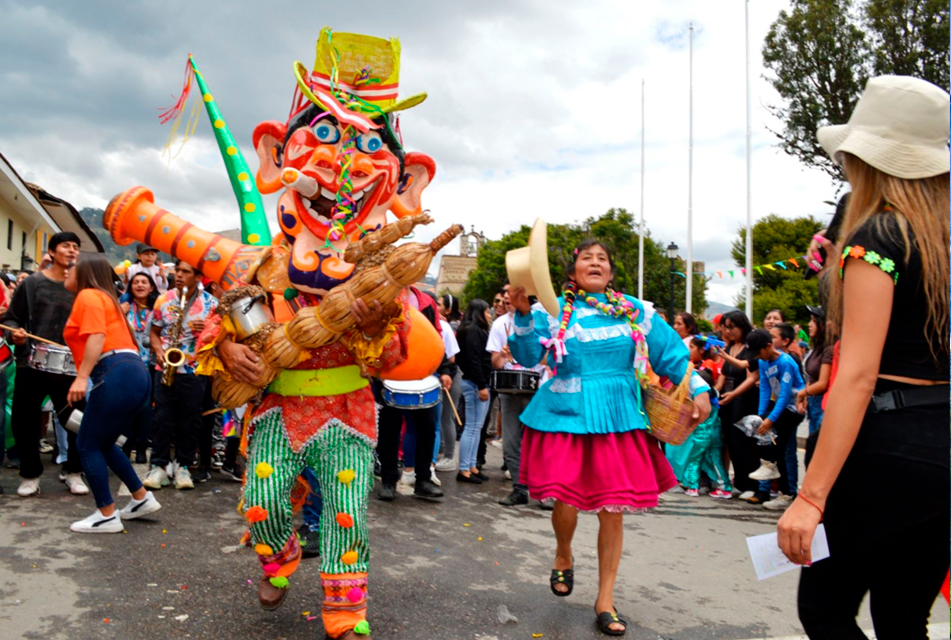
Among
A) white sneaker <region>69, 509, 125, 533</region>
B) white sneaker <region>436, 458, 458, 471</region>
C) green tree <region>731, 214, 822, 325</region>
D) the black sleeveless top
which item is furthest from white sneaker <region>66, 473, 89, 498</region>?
green tree <region>731, 214, 822, 325</region>

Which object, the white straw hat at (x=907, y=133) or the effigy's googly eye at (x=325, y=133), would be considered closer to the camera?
the white straw hat at (x=907, y=133)

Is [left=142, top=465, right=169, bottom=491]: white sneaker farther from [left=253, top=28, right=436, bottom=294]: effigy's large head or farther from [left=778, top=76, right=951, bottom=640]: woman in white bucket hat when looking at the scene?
[left=778, top=76, right=951, bottom=640]: woman in white bucket hat

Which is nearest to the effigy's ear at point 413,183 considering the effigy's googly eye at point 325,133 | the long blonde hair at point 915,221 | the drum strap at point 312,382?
the effigy's googly eye at point 325,133

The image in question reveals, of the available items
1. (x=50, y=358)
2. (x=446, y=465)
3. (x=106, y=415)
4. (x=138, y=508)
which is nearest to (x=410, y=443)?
(x=446, y=465)

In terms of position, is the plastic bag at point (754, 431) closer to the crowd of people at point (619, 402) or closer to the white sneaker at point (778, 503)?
the crowd of people at point (619, 402)

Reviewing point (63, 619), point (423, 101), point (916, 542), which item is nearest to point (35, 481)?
point (63, 619)

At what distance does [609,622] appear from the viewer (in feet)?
12.1

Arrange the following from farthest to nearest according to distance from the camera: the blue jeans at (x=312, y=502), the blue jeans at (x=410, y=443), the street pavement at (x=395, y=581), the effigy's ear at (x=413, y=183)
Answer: the blue jeans at (x=410, y=443), the blue jeans at (x=312, y=502), the effigy's ear at (x=413, y=183), the street pavement at (x=395, y=581)

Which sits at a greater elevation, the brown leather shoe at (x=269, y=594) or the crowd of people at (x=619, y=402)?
the crowd of people at (x=619, y=402)

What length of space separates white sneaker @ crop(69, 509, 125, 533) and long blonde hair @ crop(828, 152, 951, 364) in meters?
4.41

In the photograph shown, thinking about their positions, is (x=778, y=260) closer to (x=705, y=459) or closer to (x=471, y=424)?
(x=705, y=459)

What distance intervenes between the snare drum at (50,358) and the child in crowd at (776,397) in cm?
586

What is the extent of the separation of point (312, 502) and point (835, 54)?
1744cm

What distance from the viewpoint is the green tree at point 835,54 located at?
16.4 meters
